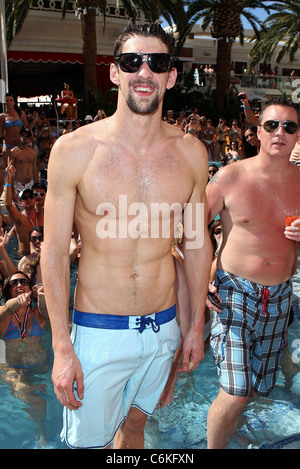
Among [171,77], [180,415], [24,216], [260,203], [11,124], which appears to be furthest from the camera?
[11,124]

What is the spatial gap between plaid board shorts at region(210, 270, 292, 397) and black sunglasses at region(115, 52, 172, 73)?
142 centimetres

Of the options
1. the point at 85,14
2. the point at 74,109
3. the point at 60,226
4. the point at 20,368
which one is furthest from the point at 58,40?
the point at 60,226

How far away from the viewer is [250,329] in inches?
119

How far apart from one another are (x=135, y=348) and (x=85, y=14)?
18.0 metres

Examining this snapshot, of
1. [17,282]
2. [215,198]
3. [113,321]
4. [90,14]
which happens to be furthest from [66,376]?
[90,14]

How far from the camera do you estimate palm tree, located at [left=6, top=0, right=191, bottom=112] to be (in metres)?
17.8

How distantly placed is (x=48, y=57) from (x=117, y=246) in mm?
25881

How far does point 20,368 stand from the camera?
461cm

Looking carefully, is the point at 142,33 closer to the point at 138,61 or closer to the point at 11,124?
the point at 138,61

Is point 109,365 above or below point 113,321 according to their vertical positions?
below

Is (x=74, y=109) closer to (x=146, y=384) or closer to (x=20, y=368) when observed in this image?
(x=20, y=368)

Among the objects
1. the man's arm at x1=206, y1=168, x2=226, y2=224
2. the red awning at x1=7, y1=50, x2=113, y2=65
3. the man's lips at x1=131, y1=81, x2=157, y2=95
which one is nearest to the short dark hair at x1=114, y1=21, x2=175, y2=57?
the man's lips at x1=131, y1=81, x2=157, y2=95

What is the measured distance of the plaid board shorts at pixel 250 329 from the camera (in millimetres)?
2953

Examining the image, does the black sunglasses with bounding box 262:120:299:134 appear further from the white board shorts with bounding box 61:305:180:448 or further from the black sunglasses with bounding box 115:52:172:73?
the white board shorts with bounding box 61:305:180:448
